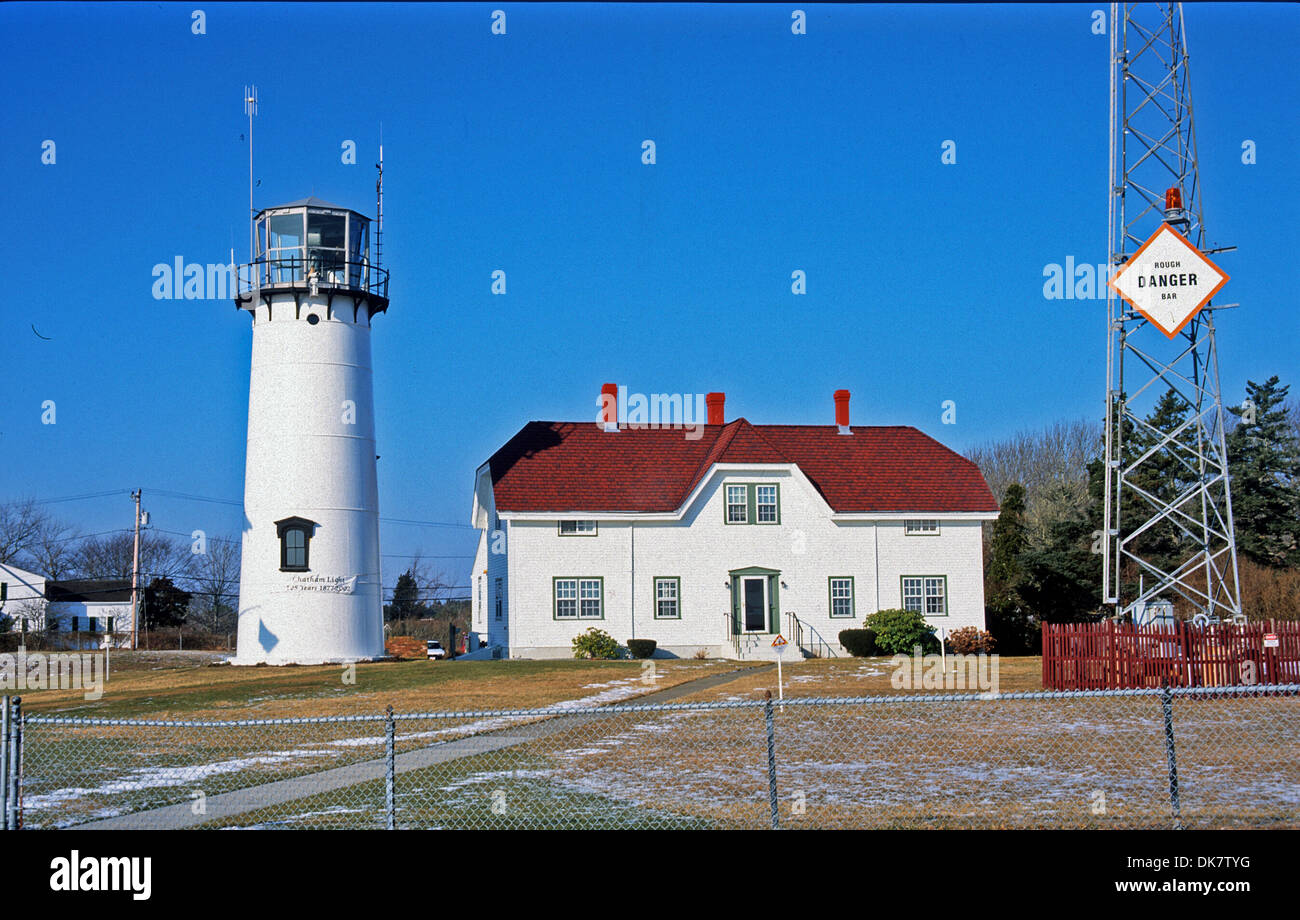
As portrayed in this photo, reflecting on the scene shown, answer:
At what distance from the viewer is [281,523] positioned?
35188 millimetres

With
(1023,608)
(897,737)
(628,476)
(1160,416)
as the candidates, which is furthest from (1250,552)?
(897,737)

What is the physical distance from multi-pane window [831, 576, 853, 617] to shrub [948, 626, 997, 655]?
10.8ft

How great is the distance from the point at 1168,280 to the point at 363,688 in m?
19.4

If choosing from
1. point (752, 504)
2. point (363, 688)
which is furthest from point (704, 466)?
point (363, 688)

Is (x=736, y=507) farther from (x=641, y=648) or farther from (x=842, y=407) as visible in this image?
(x=842, y=407)

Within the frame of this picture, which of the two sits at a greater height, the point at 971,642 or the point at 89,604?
the point at 89,604

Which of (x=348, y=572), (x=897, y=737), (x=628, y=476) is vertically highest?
(x=628, y=476)

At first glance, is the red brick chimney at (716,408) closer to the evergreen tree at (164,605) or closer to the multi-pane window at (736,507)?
the multi-pane window at (736,507)

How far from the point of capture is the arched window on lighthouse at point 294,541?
35.1 metres

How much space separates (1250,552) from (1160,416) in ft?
20.4

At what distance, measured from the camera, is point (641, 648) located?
36.0 metres
